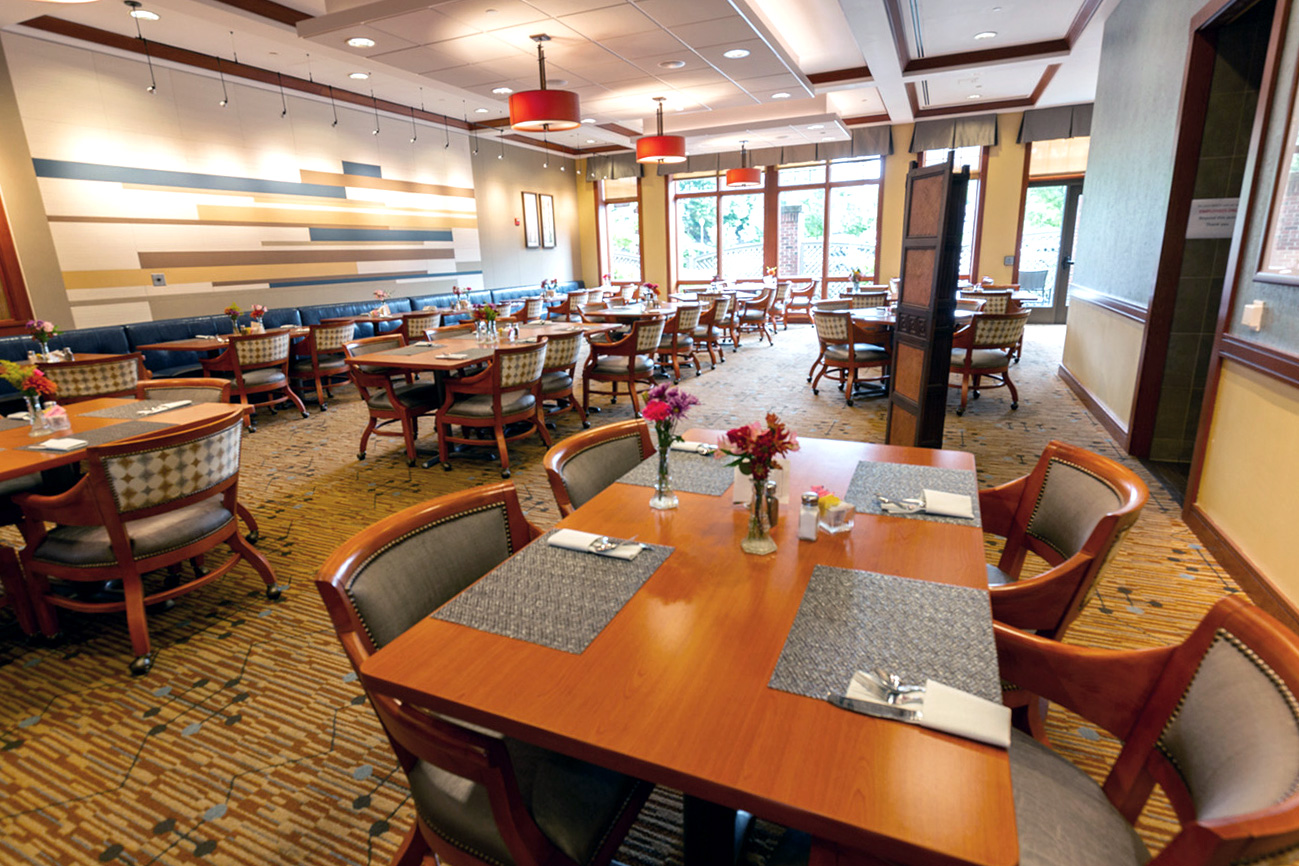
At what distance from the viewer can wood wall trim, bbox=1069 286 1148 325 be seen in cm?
422

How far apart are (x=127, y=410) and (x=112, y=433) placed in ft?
1.61

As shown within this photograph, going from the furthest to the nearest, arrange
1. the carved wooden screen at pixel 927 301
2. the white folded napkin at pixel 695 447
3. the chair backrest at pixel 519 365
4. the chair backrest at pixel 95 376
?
the chair backrest at pixel 95 376
the chair backrest at pixel 519 365
the carved wooden screen at pixel 927 301
the white folded napkin at pixel 695 447

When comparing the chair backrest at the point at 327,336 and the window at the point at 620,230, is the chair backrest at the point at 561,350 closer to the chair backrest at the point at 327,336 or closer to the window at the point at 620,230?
the chair backrest at the point at 327,336

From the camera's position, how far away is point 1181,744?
0.99 m

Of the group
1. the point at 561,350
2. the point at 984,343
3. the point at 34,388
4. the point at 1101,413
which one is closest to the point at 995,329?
the point at 984,343

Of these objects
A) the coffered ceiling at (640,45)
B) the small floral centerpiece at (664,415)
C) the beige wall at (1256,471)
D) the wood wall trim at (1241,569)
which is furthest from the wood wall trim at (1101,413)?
the small floral centerpiece at (664,415)

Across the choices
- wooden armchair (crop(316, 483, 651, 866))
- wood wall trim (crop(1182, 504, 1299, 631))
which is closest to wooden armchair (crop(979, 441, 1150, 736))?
wooden armchair (crop(316, 483, 651, 866))

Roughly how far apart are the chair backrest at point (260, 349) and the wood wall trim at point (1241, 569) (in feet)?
22.1

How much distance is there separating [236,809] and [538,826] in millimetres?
1175

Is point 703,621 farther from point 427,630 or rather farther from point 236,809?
point 236,809

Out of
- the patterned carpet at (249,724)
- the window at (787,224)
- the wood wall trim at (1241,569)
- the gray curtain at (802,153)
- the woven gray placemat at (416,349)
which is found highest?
the gray curtain at (802,153)

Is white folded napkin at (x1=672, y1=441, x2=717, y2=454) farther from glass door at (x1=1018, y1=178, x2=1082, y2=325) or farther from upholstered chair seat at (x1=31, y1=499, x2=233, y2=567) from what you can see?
glass door at (x1=1018, y1=178, x2=1082, y2=325)

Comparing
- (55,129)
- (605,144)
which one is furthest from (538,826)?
(605,144)

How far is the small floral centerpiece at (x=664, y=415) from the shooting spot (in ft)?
4.93
